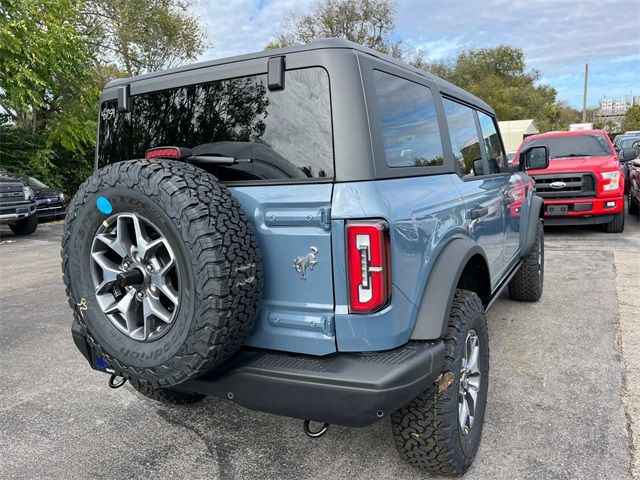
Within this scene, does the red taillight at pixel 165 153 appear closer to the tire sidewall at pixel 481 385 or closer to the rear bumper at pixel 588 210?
the tire sidewall at pixel 481 385

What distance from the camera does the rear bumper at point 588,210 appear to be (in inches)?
325

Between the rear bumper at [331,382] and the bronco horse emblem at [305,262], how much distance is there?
35cm

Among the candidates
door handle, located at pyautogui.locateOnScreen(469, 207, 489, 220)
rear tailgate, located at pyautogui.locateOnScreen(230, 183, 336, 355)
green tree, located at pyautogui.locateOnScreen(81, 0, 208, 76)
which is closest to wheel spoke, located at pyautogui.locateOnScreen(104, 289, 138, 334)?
rear tailgate, located at pyautogui.locateOnScreen(230, 183, 336, 355)

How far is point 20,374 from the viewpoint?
363 cm

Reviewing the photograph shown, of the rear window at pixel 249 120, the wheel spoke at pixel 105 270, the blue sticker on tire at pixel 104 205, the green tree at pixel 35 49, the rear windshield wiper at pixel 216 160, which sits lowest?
the wheel spoke at pixel 105 270

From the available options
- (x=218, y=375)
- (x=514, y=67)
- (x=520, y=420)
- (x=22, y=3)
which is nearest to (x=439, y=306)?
(x=218, y=375)

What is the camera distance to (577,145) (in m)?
9.15

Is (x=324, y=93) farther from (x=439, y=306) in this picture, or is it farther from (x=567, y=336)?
(x=567, y=336)

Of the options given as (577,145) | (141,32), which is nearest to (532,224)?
(577,145)

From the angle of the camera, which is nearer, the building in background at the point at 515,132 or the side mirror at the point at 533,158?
the side mirror at the point at 533,158

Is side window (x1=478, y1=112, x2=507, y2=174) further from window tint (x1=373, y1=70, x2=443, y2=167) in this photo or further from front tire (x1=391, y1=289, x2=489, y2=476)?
front tire (x1=391, y1=289, x2=489, y2=476)

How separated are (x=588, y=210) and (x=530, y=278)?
14.4 ft

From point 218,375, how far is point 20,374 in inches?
94.5

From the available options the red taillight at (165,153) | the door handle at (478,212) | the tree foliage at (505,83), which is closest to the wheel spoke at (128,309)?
the red taillight at (165,153)
